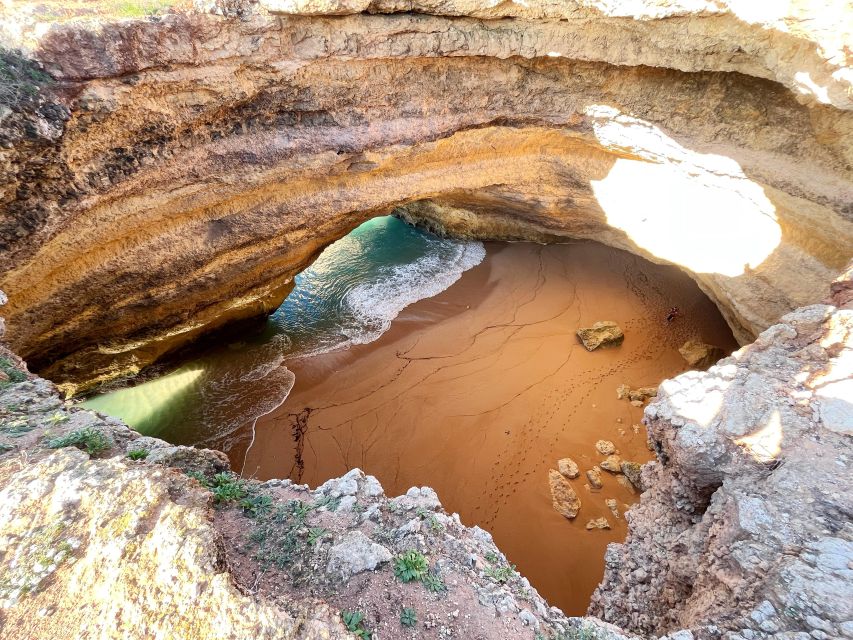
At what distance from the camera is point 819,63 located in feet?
12.5

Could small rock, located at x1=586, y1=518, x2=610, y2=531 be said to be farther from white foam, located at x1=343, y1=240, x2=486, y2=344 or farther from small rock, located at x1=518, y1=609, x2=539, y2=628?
white foam, located at x1=343, y1=240, x2=486, y2=344

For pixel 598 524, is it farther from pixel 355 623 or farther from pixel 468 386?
pixel 355 623

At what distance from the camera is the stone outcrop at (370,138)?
4027 mm

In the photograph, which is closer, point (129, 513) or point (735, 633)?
point (129, 513)

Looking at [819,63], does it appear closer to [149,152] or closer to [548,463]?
[548,463]

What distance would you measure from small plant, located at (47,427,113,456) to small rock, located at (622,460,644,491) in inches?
237

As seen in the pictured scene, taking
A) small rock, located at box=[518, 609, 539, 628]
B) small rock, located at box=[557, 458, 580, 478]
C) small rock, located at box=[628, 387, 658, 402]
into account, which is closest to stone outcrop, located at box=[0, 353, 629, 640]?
small rock, located at box=[518, 609, 539, 628]

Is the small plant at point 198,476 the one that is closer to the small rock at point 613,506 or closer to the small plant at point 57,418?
the small plant at point 57,418

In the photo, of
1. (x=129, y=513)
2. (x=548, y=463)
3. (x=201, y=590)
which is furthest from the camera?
(x=548, y=463)

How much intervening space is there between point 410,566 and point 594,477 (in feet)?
13.9

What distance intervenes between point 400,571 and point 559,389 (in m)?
5.20

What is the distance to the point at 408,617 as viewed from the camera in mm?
2227

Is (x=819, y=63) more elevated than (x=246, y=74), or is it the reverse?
(x=819, y=63)

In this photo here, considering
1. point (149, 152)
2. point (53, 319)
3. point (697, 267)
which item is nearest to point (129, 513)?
point (149, 152)
